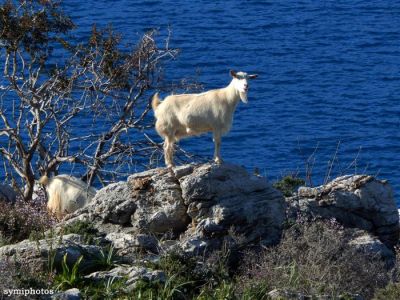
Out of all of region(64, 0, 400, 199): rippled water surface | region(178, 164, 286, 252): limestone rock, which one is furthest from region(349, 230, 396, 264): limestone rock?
region(64, 0, 400, 199): rippled water surface

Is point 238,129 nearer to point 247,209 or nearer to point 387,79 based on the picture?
point 387,79

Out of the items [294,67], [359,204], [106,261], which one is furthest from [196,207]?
[294,67]

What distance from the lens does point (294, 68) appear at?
1708 inches

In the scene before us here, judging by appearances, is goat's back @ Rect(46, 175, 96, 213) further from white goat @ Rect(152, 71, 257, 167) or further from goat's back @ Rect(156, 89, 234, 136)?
goat's back @ Rect(156, 89, 234, 136)

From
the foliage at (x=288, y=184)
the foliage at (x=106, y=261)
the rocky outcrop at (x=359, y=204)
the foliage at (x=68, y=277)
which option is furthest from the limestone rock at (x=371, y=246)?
the foliage at (x=68, y=277)

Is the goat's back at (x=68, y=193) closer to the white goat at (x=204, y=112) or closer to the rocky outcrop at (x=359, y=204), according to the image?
the white goat at (x=204, y=112)

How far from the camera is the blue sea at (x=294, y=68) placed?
117ft

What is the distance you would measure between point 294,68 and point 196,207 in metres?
28.5

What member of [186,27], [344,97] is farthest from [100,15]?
[344,97]

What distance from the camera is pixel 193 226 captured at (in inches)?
607

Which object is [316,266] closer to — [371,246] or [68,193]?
[371,246]

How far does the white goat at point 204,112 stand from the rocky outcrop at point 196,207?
35 centimetres

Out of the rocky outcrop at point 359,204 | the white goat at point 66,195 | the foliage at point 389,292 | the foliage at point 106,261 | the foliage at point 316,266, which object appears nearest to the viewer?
the foliage at point 389,292

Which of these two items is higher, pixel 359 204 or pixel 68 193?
pixel 359 204
